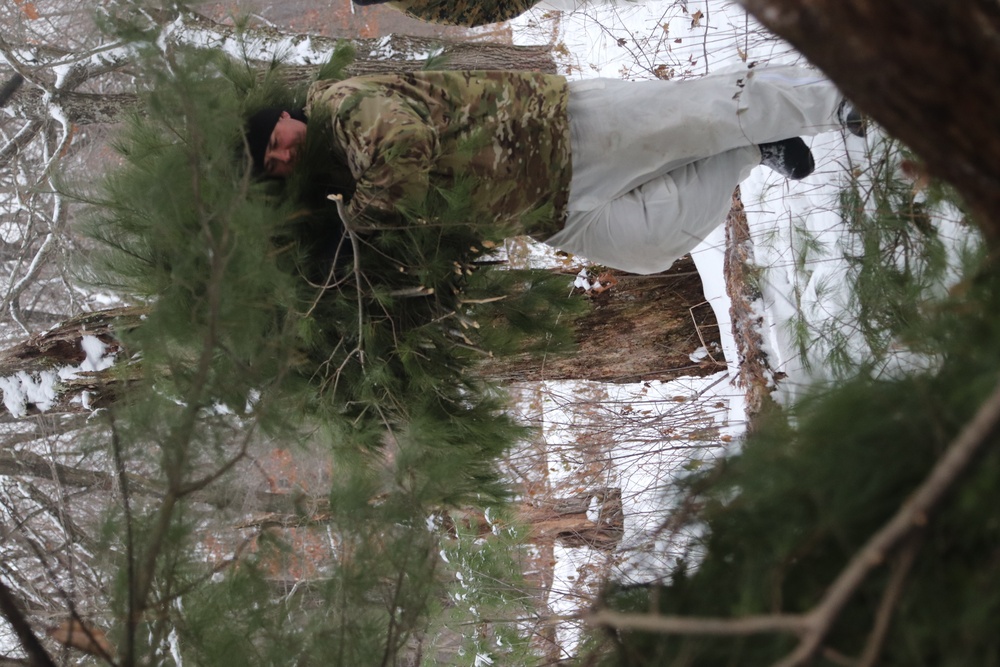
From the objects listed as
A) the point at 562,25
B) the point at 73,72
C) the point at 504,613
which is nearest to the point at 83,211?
the point at 73,72

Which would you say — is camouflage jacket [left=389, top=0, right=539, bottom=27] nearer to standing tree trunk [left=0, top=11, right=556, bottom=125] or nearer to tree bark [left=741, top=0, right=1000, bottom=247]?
standing tree trunk [left=0, top=11, right=556, bottom=125]

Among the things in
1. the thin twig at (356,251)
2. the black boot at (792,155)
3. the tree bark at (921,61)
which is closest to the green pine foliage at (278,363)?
the thin twig at (356,251)

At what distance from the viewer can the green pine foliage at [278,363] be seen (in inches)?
64.6

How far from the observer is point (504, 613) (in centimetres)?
443

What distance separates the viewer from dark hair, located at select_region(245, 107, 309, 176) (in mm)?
1931

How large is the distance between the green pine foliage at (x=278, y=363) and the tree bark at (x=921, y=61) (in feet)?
3.83

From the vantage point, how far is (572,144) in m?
2.12

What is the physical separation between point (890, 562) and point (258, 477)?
17.0 feet

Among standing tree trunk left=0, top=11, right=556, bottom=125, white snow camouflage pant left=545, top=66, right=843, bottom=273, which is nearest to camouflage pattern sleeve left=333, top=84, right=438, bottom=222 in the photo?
white snow camouflage pant left=545, top=66, right=843, bottom=273

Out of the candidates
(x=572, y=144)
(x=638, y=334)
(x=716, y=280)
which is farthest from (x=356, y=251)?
(x=716, y=280)

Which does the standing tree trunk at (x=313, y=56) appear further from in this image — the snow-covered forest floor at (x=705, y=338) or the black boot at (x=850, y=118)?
the black boot at (x=850, y=118)

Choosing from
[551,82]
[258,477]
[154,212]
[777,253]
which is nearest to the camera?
[154,212]

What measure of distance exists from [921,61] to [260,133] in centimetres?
165

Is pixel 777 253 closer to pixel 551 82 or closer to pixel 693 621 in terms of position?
pixel 551 82
